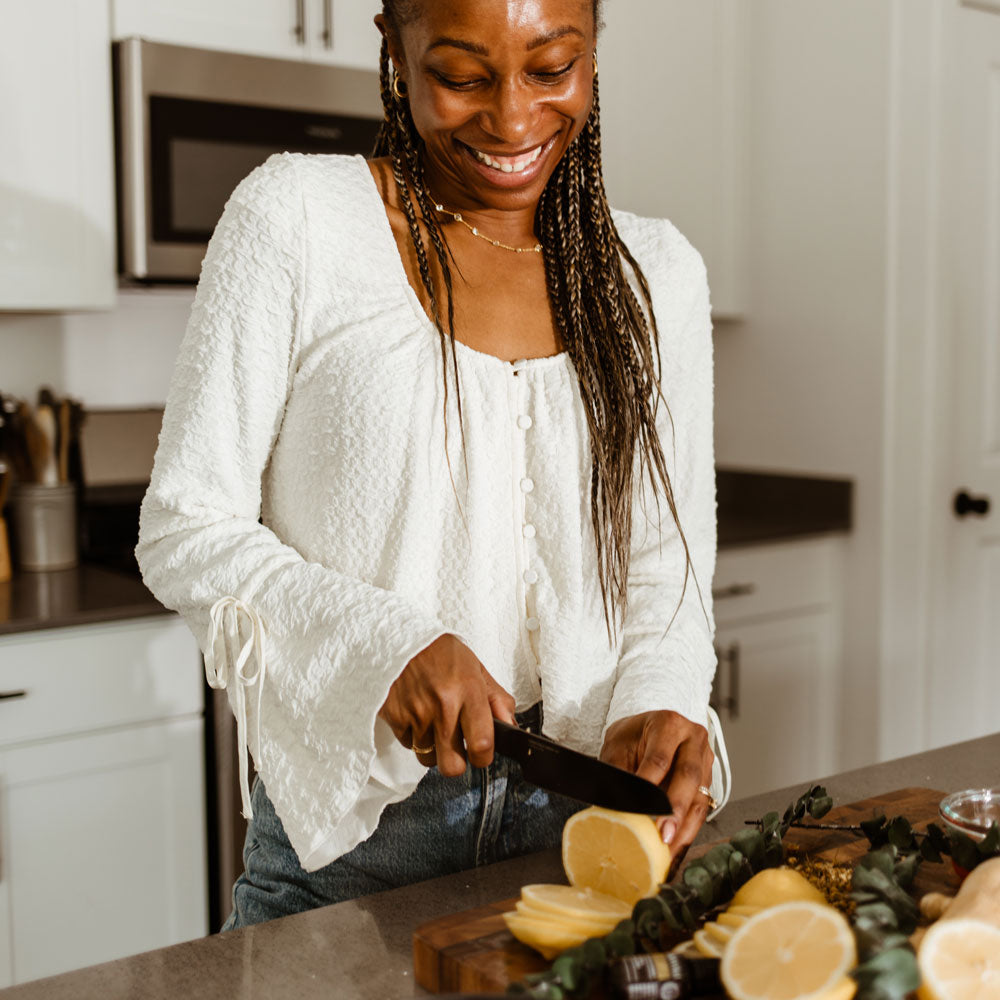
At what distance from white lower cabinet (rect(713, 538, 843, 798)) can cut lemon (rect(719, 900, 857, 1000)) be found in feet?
6.16

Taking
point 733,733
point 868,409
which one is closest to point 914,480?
point 868,409

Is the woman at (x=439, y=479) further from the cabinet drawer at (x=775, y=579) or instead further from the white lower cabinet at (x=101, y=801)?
the cabinet drawer at (x=775, y=579)

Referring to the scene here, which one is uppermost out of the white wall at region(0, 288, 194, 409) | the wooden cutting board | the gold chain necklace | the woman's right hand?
the gold chain necklace

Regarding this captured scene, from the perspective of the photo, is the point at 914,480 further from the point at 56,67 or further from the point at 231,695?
the point at 231,695

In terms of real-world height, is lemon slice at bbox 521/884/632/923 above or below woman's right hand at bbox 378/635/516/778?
below

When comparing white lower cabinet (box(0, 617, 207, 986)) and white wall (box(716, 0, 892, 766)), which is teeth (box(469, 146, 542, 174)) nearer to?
white lower cabinet (box(0, 617, 207, 986))

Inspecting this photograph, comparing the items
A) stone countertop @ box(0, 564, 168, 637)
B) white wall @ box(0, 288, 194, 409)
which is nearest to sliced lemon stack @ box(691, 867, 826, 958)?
stone countertop @ box(0, 564, 168, 637)

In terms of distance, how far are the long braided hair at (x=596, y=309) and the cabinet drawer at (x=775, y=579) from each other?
1.48 metres

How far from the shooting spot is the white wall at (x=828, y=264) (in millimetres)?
2639

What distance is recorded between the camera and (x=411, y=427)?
1.01m

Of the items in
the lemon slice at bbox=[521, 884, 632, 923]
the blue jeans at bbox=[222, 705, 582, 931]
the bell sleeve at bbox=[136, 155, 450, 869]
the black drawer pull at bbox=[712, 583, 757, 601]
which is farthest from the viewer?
the black drawer pull at bbox=[712, 583, 757, 601]

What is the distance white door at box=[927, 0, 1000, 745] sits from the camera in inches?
105

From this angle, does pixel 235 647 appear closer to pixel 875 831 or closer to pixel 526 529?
pixel 526 529

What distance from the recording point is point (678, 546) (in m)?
1.14
